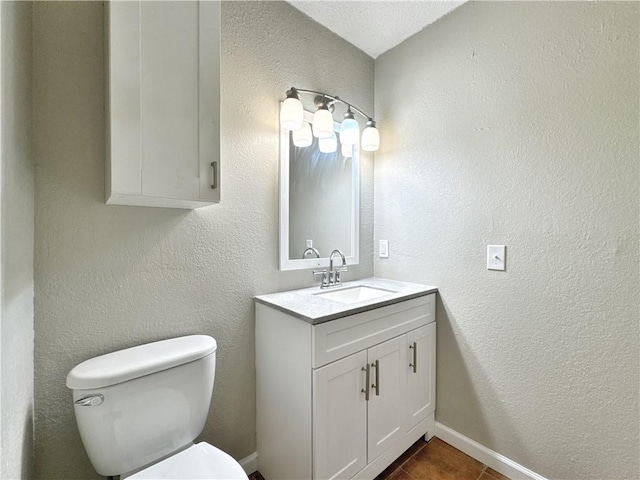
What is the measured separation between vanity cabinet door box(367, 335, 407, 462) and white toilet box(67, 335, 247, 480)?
2.15 feet

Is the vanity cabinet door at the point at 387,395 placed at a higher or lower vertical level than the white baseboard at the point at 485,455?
higher

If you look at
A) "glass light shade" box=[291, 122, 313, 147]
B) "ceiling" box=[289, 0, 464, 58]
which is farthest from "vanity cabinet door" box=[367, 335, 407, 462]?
"ceiling" box=[289, 0, 464, 58]

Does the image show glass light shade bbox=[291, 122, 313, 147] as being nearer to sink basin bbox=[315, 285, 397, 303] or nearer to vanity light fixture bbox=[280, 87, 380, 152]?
vanity light fixture bbox=[280, 87, 380, 152]

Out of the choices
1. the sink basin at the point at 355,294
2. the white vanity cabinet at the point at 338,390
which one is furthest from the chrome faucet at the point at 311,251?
the white vanity cabinet at the point at 338,390

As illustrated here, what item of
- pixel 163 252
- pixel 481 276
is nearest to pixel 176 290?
pixel 163 252

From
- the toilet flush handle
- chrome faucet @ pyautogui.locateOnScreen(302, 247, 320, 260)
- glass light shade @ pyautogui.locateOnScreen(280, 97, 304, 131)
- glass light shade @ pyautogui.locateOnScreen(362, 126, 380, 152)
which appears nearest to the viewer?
the toilet flush handle

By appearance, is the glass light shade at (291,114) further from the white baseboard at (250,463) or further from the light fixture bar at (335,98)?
the white baseboard at (250,463)

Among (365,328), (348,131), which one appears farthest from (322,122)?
(365,328)

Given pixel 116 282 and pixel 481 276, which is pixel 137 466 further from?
pixel 481 276

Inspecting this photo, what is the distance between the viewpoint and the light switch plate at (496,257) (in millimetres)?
1420

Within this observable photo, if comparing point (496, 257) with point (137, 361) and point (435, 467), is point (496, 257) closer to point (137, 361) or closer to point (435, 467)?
point (435, 467)

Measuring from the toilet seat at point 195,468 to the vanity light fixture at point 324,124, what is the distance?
1.42 m

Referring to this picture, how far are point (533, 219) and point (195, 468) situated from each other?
1667mm

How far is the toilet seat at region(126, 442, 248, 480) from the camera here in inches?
34.7
